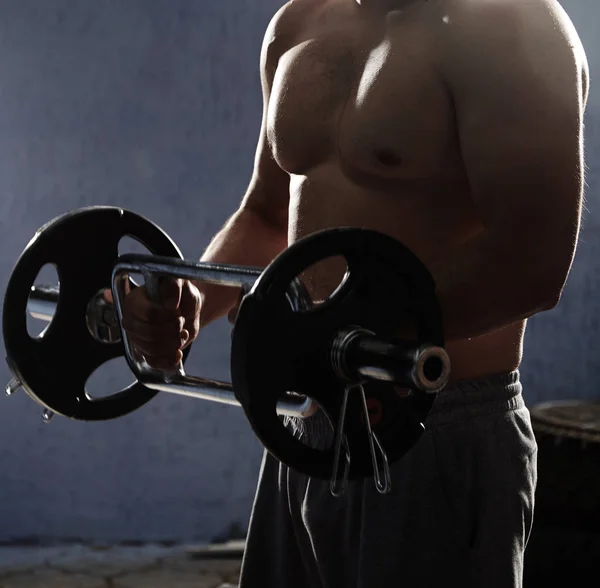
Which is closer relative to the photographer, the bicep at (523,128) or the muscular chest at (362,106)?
the bicep at (523,128)

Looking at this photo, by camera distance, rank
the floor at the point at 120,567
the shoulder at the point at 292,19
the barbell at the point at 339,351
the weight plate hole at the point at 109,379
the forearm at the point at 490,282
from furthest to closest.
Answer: the weight plate hole at the point at 109,379 < the floor at the point at 120,567 < the shoulder at the point at 292,19 < the forearm at the point at 490,282 < the barbell at the point at 339,351

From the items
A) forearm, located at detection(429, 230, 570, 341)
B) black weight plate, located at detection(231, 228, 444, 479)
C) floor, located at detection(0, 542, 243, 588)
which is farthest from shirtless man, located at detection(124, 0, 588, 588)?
floor, located at detection(0, 542, 243, 588)

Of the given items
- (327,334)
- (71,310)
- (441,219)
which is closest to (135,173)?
(71,310)

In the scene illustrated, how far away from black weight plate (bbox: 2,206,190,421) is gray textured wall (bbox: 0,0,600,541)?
178 centimetres

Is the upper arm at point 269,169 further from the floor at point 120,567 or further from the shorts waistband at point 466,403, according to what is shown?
the floor at point 120,567

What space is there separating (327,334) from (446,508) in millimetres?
386

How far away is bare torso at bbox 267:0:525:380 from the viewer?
3.56 feet

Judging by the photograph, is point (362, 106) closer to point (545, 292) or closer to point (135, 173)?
point (545, 292)

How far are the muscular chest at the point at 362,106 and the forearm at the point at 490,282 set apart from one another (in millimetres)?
163

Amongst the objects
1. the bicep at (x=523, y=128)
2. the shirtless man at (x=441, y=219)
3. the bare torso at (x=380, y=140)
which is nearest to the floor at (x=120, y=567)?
the shirtless man at (x=441, y=219)

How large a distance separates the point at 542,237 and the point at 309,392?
29 cm

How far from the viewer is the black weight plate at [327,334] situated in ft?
2.61

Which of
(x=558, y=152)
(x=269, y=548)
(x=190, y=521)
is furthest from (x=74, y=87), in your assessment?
(x=558, y=152)

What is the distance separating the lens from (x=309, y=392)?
84 centimetres
